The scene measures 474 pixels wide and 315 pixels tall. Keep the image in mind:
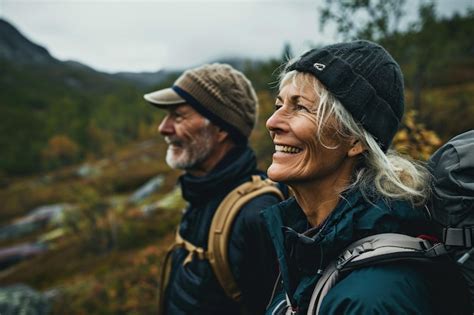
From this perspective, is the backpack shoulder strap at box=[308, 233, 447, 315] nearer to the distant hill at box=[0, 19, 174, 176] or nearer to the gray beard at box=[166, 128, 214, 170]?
the gray beard at box=[166, 128, 214, 170]

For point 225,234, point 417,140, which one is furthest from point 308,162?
point 417,140

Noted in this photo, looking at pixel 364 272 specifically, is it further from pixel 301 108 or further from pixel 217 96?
pixel 217 96

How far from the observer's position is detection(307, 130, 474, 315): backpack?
1276 millimetres

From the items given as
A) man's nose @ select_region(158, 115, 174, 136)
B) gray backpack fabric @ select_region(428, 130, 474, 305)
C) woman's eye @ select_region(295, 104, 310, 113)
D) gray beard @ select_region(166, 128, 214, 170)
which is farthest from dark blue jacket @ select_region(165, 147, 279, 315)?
gray backpack fabric @ select_region(428, 130, 474, 305)

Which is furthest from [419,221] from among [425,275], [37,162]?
[37,162]

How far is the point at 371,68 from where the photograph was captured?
165cm

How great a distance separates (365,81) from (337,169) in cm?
42

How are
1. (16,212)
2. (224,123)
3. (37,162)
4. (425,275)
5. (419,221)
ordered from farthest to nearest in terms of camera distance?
(37,162)
(16,212)
(224,123)
(419,221)
(425,275)

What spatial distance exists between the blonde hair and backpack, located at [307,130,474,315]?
0.14 metres

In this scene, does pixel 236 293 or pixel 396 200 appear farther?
pixel 236 293

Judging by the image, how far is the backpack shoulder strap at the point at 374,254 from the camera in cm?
129

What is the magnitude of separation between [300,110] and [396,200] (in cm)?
58

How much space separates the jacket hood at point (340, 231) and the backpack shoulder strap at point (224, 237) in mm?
985

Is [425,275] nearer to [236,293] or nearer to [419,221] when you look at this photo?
[419,221]
